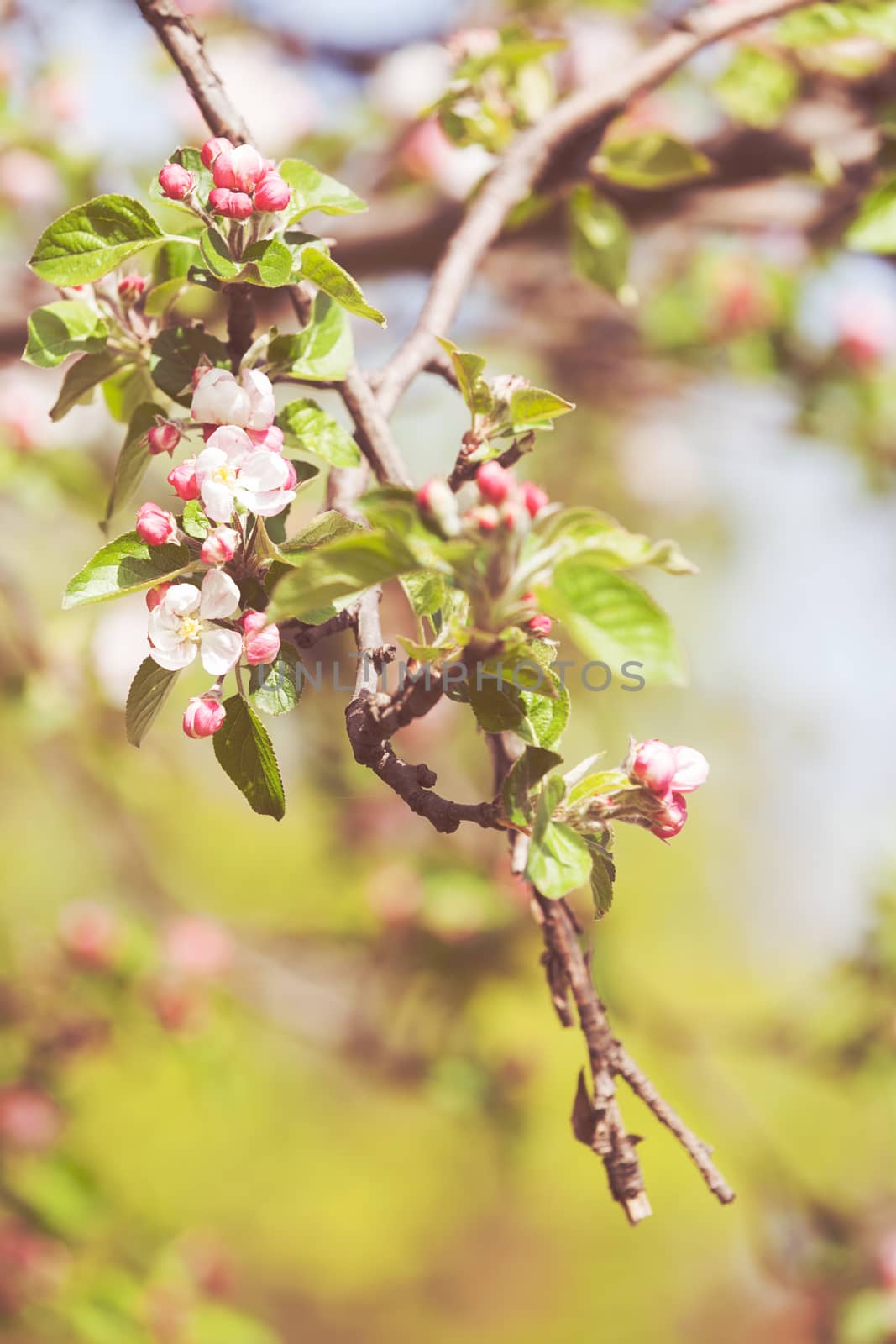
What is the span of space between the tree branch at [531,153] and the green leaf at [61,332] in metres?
0.17

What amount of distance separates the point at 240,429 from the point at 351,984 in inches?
80.8

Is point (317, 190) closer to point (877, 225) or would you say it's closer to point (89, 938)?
point (877, 225)

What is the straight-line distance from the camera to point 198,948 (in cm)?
192

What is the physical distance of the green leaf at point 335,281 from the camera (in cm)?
50

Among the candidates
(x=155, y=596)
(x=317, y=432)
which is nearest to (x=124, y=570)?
(x=155, y=596)

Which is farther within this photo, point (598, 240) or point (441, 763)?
point (441, 763)

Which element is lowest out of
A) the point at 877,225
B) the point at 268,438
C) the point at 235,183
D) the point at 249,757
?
the point at 249,757

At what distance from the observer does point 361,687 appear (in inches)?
19.1

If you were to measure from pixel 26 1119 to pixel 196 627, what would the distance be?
1.74 metres

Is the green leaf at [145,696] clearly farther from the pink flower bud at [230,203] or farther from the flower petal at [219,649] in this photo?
the pink flower bud at [230,203]

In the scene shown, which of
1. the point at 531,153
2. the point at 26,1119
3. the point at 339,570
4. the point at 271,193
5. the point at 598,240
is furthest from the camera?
the point at 26,1119

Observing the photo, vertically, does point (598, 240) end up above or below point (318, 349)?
above

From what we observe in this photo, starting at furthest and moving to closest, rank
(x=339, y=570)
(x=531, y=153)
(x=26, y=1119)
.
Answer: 1. (x=26, y=1119)
2. (x=531, y=153)
3. (x=339, y=570)

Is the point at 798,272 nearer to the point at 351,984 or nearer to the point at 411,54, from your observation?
the point at 411,54
